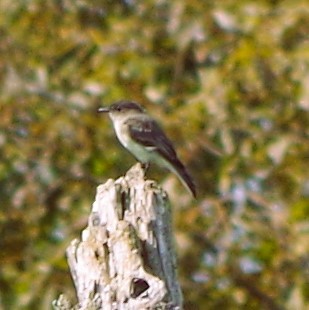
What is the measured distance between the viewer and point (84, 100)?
34.1 ft

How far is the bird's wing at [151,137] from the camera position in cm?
818

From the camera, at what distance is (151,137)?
8.22 m

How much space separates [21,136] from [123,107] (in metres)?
2.45

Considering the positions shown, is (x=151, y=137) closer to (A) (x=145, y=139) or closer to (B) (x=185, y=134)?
(A) (x=145, y=139)

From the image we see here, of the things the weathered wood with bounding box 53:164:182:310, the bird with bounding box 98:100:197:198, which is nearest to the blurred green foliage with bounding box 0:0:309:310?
the bird with bounding box 98:100:197:198

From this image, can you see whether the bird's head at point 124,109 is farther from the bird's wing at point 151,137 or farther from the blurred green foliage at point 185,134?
the blurred green foliage at point 185,134

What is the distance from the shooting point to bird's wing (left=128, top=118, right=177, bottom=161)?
26.8 ft

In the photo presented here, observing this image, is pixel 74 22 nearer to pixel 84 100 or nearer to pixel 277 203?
pixel 84 100

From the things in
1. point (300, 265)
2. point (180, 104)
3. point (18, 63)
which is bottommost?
point (300, 265)

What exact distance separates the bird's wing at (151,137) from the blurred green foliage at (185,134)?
86 cm

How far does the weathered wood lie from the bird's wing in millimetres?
2709

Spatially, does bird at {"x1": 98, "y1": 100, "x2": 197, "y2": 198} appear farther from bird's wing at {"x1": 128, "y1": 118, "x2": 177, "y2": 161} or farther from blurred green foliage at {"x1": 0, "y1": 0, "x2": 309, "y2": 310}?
blurred green foliage at {"x1": 0, "y1": 0, "x2": 309, "y2": 310}

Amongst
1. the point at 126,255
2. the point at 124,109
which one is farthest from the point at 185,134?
the point at 126,255

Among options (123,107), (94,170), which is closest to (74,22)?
(94,170)
